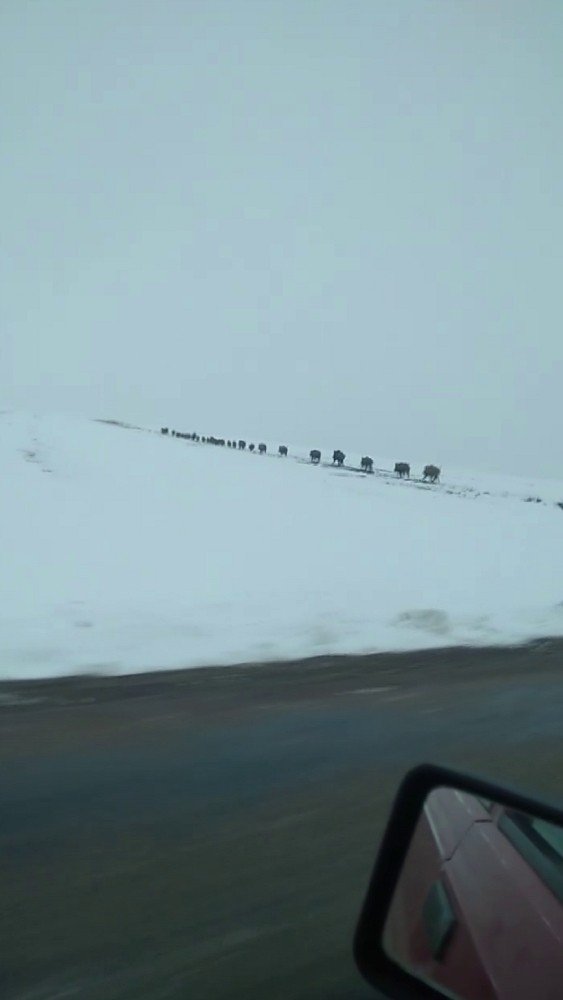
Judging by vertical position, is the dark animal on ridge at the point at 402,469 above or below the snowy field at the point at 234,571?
above

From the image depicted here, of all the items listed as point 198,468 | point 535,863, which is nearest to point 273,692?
point 535,863

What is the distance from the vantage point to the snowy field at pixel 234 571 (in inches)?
367

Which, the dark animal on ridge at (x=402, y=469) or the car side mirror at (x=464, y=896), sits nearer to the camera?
the car side mirror at (x=464, y=896)

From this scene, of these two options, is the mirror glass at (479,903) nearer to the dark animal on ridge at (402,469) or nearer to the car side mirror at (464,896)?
the car side mirror at (464,896)

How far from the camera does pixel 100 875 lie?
3580mm

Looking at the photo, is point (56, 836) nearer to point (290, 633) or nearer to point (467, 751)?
point (467, 751)

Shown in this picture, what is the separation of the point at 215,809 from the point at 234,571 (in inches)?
391

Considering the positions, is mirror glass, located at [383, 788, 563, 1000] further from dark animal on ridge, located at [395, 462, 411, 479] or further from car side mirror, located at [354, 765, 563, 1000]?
dark animal on ridge, located at [395, 462, 411, 479]

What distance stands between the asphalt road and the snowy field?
1.70 m

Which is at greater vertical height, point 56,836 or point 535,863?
point 535,863

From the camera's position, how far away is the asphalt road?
296cm

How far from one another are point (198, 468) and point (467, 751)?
2746 cm

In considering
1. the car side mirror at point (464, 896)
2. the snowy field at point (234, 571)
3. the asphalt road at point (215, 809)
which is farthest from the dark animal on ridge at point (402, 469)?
the car side mirror at point (464, 896)

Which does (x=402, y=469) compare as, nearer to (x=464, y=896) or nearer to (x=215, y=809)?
(x=215, y=809)
